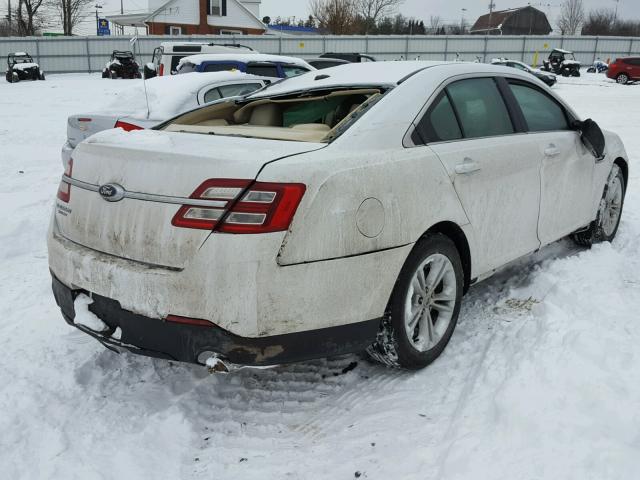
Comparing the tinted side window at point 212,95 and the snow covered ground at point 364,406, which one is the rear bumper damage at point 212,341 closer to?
the snow covered ground at point 364,406

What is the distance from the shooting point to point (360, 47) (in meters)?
38.0

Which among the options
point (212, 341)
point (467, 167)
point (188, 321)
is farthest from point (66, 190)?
point (467, 167)

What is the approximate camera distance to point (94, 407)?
2.84m

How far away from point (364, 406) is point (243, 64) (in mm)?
7954

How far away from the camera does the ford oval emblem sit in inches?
101

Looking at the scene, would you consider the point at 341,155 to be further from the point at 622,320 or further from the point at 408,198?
the point at 622,320

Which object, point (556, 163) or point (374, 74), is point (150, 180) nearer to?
point (374, 74)

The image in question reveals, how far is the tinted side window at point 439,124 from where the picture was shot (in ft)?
9.88

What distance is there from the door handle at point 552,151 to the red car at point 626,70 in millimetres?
30963

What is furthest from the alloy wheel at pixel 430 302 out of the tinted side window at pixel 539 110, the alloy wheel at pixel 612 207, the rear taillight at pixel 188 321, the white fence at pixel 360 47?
the white fence at pixel 360 47

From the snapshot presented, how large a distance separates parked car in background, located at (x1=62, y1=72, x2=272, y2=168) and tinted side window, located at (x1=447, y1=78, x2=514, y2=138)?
3.55 metres

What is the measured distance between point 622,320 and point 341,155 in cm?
196

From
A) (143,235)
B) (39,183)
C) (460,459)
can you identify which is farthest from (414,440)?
(39,183)

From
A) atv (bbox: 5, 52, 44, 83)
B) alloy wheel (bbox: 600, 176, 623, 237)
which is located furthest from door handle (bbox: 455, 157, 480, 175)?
atv (bbox: 5, 52, 44, 83)
